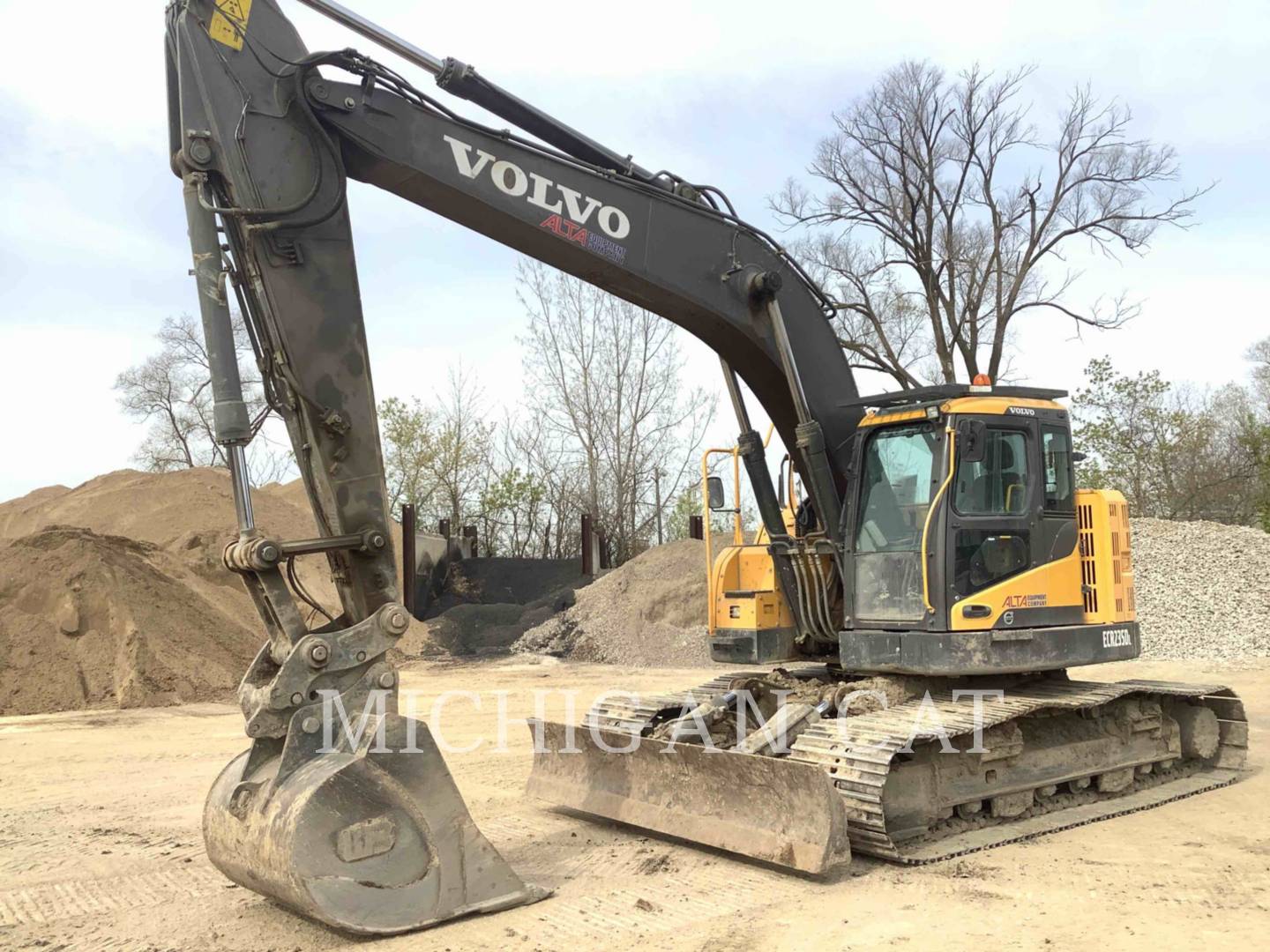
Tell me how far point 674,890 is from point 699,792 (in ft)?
2.65

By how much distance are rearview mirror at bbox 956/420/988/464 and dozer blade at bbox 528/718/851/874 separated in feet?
7.17

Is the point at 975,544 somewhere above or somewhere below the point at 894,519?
below

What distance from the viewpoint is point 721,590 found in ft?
27.9

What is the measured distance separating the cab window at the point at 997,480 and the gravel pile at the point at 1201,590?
11914mm

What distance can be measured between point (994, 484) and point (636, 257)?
8.67 feet

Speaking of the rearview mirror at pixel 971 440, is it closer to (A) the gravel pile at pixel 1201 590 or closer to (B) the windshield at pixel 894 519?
(B) the windshield at pixel 894 519

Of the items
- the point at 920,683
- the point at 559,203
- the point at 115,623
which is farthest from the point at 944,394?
the point at 115,623

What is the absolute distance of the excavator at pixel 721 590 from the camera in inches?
203

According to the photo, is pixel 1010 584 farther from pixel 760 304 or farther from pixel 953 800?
pixel 760 304

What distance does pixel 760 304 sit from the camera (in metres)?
7.30

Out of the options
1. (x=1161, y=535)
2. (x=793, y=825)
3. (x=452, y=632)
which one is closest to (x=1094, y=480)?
(x=1161, y=535)

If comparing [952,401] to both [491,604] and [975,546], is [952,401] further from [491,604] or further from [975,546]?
[491,604]

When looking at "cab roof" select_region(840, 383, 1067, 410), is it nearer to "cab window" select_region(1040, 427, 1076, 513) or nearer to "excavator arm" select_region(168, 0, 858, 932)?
"cab window" select_region(1040, 427, 1076, 513)

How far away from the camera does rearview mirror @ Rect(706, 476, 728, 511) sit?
8.05 m
